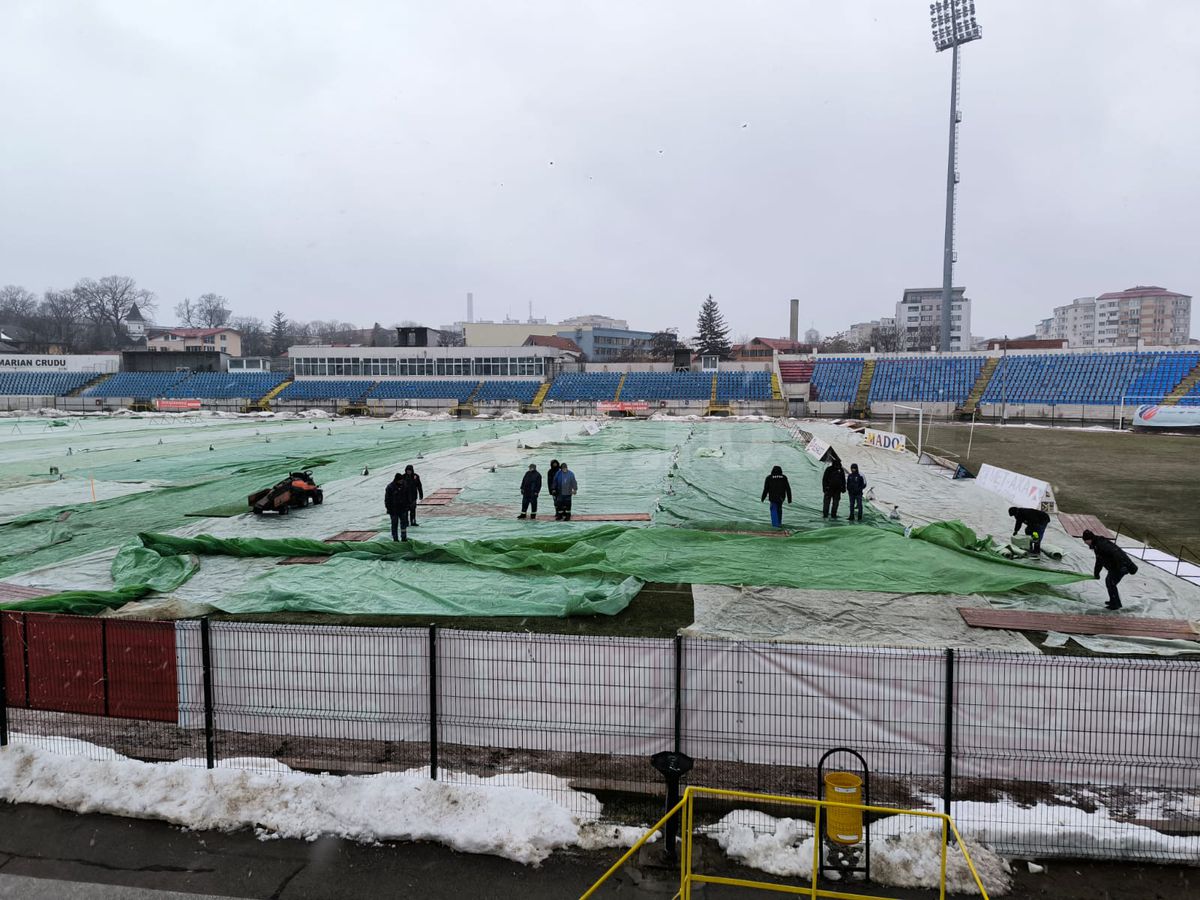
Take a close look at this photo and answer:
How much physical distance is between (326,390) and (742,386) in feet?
131

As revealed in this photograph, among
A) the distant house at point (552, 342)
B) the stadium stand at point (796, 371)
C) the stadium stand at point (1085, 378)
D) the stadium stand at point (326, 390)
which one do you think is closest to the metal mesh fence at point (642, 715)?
the stadium stand at point (1085, 378)

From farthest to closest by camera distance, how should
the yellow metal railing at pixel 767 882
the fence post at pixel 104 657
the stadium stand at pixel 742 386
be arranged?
the stadium stand at pixel 742 386 < the fence post at pixel 104 657 < the yellow metal railing at pixel 767 882

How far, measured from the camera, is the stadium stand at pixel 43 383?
74.5m

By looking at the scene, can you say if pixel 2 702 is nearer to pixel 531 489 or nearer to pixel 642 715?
pixel 642 715

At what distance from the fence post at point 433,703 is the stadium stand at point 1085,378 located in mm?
60281

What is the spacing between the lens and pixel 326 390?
74.5 meters

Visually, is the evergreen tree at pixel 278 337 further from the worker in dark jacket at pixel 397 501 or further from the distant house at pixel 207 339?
the worker in dark jacket at pixel 397 501

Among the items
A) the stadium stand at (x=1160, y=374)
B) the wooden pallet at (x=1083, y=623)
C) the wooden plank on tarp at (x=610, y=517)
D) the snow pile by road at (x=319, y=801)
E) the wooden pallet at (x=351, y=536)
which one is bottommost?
the snow pile by road at (x=319, y=801)

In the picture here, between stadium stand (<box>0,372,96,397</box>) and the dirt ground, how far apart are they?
7620cm

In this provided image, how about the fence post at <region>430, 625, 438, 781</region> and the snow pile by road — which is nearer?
the snow pile by road

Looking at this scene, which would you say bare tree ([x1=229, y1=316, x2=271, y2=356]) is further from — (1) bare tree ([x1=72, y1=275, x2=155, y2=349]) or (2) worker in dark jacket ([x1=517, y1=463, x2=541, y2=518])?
(2) worker in dark jacket ([x1=517, y1=463, x2=541, y2=518])

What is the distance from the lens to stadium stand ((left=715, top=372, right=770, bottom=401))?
226ft

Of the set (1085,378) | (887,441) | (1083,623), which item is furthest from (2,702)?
(1085,378)

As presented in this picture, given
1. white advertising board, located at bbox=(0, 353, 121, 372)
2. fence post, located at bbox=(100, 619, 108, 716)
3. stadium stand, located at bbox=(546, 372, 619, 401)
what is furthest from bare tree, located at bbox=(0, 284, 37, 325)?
fence post, located at bbox=(100, 619, 108, 716)
